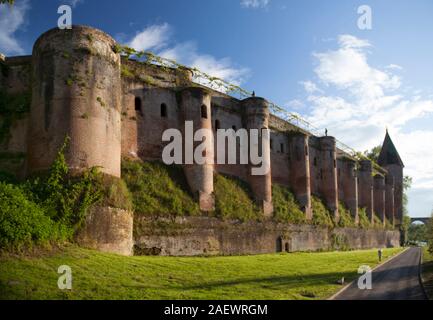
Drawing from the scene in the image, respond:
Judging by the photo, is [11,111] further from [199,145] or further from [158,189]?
[199,145]

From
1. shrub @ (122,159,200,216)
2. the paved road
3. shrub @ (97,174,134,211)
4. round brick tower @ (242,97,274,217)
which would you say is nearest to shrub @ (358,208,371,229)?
round brick tower @ (242,97,274,217)

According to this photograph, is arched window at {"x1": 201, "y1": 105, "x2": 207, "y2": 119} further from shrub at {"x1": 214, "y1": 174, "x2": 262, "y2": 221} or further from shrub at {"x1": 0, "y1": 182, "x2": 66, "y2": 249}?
shrub at {"x1": 0, "y1": 182, "x2": 66, "y2": 249}

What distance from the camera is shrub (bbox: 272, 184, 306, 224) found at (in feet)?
108

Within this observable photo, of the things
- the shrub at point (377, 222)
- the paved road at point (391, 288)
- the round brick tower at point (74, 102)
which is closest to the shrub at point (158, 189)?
the round brick tower at point (74, 102)

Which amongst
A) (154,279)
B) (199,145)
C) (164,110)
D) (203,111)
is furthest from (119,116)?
(154,279)

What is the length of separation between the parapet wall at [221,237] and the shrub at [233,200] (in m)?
0.53

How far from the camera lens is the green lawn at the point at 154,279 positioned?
44.2 ft

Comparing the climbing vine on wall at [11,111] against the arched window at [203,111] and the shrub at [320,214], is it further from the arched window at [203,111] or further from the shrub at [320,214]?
the shrub at [320,214]

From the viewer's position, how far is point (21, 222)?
15.8 metres

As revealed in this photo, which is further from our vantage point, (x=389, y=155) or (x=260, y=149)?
(x=389, y=155)

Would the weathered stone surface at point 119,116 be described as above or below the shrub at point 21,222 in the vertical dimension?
above

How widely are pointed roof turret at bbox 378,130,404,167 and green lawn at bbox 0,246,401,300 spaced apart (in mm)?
51939

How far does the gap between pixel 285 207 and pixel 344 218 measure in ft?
37.9
